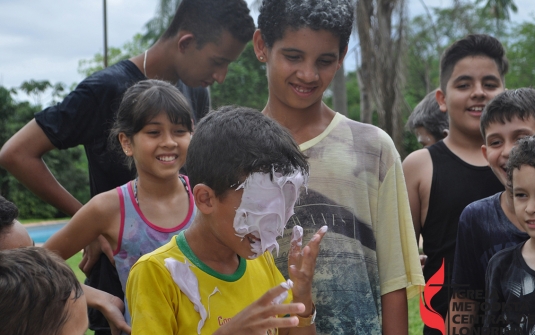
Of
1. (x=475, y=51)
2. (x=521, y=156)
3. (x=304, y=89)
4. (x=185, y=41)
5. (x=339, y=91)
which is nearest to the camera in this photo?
(x=304, y=89)

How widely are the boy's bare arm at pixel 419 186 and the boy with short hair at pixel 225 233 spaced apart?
4.82 feet

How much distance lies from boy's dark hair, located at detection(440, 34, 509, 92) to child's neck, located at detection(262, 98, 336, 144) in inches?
56.5

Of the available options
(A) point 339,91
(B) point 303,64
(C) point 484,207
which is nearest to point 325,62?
(B) point 303,64

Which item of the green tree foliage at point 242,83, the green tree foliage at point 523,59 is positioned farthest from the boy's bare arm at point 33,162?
the green tree foliage at point 523,59

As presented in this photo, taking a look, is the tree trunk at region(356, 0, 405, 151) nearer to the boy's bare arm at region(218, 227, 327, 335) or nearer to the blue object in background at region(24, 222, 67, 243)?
the blue object in background at region(24, 222, 67, 243)

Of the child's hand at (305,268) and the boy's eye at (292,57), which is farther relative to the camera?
the boy's eye at (292,57)

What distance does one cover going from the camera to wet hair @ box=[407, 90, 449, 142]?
4.98m

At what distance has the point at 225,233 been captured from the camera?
2219 mm

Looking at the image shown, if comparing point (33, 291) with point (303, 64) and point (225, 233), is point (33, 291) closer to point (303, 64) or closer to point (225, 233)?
point (225, 233)

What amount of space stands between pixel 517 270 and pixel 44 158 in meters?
21.2

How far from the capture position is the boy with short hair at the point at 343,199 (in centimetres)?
256

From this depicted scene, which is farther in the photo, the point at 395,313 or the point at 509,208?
the point at 509,208

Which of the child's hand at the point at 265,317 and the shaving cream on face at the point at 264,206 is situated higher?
the shaving cream on face at the point at 264,206

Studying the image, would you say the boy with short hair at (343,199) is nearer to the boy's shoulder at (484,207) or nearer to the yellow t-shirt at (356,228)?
the yellow t-shirt at (356,228)
